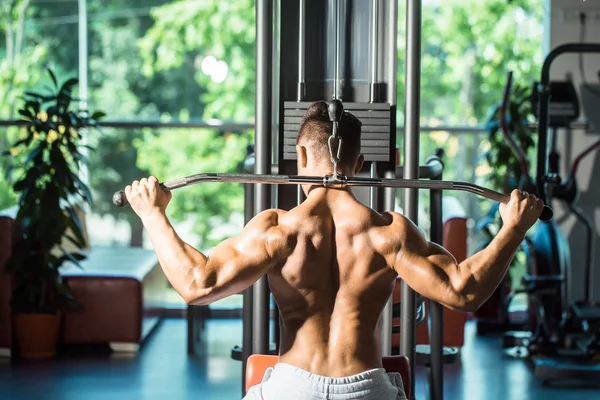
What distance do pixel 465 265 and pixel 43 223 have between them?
313 cm

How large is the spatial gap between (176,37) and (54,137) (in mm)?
1806

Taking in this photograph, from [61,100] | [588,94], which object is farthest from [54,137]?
[588,94]

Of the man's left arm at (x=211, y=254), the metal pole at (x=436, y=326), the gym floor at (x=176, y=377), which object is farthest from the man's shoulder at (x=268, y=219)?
the gym floor at (x=176, y=377)

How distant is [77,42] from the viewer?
645cm

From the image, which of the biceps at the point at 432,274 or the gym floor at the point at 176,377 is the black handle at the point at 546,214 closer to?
the biceps at the point at 432,274

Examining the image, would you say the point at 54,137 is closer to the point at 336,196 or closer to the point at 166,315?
the point at 166,315

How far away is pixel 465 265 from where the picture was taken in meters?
2.03

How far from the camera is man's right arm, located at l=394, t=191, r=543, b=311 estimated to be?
79.4 inches

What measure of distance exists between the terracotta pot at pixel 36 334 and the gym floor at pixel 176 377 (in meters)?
0.11

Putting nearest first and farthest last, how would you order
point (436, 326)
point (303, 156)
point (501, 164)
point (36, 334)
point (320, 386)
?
point (320, 386) → point (303, 156) → point (436, 326) → point (36, 334) → point (501, 164)

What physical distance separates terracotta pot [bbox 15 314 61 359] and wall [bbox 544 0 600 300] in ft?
9.93

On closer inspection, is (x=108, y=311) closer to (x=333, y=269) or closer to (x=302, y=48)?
(x=302, y=48)

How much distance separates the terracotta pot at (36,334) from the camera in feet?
15.9

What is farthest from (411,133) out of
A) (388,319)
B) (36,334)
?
(36,334)
